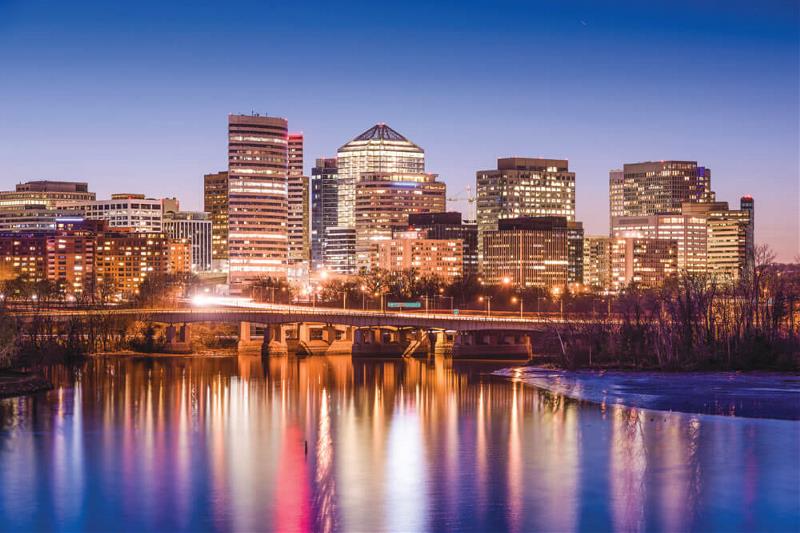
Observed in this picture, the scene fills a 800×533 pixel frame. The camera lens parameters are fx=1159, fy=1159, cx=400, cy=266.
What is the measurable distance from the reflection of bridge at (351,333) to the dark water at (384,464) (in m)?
43.1

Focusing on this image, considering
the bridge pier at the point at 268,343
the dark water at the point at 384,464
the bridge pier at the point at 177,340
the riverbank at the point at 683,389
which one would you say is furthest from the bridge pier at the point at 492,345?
the dark water at the point at 384,464

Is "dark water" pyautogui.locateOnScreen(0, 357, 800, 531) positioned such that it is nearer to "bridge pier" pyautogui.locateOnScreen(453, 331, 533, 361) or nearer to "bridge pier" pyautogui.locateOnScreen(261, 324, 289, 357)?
"bridge pier" pyautogui.locateOnScreen(453, 331, 533, 361)

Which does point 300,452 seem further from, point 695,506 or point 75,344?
point 75,344

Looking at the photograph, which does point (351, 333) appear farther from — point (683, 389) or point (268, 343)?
point (683, 389)

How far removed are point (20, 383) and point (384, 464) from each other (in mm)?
40115

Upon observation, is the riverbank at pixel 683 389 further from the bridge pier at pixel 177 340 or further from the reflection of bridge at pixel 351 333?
the bridge pier at pixel 177 340

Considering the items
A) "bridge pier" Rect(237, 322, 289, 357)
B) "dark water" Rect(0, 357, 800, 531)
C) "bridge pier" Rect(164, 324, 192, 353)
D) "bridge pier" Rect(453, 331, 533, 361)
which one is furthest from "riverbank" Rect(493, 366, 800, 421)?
"bridge pier" Rect(164, 324, 192, 353)

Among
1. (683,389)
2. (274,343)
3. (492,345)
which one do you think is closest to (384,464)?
(683,389)

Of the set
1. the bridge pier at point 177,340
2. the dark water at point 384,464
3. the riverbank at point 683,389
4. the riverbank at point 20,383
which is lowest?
the dark water at point 384,464

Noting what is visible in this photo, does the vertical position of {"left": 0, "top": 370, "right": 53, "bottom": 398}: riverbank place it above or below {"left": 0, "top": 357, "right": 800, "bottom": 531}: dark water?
above

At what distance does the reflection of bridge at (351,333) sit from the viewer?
126438 mm

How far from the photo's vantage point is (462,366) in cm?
11138

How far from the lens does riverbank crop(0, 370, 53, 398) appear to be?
81000 millimetres

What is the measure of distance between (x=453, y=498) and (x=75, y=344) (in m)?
81.4
